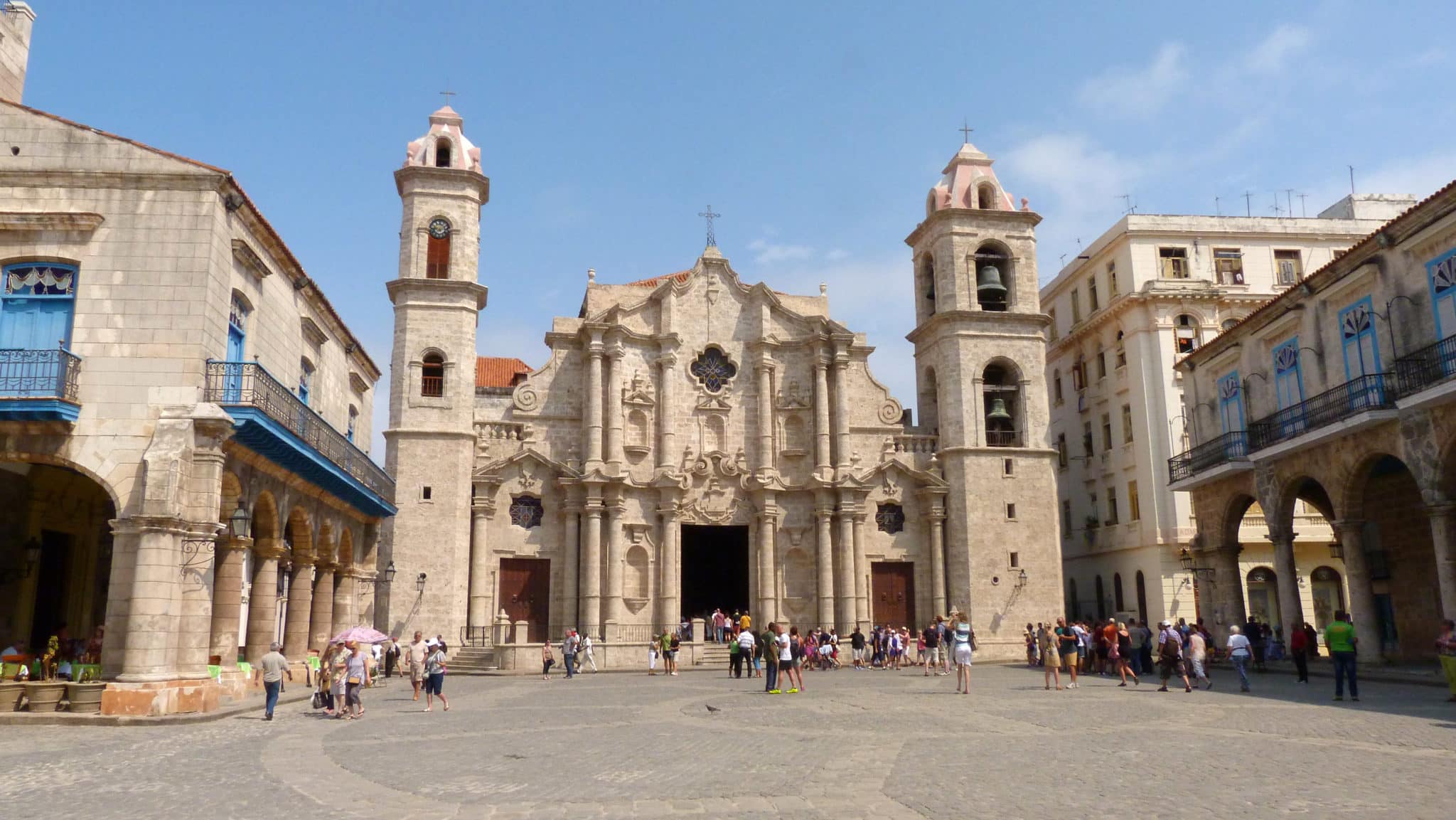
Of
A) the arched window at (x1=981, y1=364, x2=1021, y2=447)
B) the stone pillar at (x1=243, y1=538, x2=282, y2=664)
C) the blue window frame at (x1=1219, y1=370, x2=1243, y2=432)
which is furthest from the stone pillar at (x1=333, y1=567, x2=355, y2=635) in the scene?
the blue window frame at (x1=1219, y1=370, x2=1243, y2=432)

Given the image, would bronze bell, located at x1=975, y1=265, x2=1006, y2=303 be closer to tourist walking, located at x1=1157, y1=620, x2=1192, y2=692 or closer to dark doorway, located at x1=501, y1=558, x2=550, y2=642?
tourist walking, located at x1=1157, y1=620, x2=1192, y2=692

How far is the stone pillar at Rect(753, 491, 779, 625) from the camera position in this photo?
115 feet

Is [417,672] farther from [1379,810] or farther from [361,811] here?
[1379,810]

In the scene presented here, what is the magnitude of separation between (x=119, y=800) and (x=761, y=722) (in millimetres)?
8479

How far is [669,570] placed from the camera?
34.6 meters

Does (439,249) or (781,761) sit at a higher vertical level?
(439,249)

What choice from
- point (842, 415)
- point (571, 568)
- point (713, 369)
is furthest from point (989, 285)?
point (571, 568)

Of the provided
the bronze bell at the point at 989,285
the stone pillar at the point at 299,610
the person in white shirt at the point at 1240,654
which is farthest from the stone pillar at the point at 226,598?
the bronze bell at the point at 989,285

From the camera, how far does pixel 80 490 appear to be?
21.6 meters

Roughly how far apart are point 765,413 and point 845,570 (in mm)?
6129

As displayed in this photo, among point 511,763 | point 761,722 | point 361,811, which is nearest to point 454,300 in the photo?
point 761,722

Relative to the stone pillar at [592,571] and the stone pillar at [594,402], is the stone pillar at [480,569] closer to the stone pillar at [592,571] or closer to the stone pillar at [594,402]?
the stone pillar at [592,571]

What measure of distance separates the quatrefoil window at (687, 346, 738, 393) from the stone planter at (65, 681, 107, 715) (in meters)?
23.6

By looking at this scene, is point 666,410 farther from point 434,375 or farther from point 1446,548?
point 1446,548
